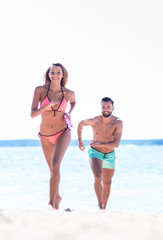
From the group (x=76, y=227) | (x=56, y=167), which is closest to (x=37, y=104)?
(x=56, y=167)

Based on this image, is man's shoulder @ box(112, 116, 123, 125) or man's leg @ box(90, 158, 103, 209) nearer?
man's leg @ box(90, 158, 103, 209)

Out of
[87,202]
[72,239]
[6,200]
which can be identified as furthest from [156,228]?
[6,200]

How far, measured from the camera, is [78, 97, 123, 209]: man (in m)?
5.69

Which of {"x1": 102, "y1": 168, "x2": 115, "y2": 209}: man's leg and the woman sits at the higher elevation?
the woman

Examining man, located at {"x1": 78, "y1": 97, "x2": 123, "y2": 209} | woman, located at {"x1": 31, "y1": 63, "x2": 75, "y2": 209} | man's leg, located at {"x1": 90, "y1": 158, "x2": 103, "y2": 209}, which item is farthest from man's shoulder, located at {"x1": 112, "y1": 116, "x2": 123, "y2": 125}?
woman, located at {"x1": 31, "y1": 63, "x2": 75, "y2": 209}

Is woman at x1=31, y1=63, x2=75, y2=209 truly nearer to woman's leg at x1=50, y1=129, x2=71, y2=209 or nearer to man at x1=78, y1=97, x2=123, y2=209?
woman's leg at x1=50, y1=129, x2=71, y2=209

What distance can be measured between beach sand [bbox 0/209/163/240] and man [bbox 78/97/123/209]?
2737mm

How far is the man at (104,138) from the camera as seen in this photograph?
5688 mm

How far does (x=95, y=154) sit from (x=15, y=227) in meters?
3.45

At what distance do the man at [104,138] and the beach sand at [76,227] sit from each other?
8.98 ft

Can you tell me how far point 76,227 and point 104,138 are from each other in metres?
3.51

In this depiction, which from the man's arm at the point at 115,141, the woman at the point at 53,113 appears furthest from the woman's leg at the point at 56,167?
the man's arm at the point at 115,141

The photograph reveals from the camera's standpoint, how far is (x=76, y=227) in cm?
249

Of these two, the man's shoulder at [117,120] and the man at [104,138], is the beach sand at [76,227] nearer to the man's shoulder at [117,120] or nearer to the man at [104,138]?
the man at [104,138]
